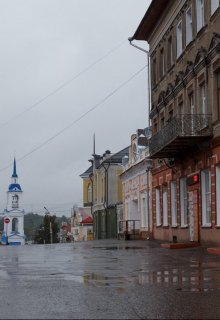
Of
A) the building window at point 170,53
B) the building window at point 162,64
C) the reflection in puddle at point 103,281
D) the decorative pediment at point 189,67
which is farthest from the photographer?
the building window at point 162,64

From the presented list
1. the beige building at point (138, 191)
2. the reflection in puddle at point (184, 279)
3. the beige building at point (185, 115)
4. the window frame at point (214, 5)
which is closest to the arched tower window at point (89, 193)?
the beige building at point (138, 191)

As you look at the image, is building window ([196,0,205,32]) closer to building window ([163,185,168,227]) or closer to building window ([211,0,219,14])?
building window ([211,0,219,14])

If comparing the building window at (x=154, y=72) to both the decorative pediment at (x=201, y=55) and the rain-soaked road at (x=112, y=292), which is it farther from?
the rain-soaked road at (x=112, y=292)

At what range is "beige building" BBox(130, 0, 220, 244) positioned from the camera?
75.3ft

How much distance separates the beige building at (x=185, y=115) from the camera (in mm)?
22953

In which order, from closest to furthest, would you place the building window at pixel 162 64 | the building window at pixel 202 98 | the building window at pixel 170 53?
the building window at pixel 202 98 → the building window at pixel 170 53 → the building window at pixel 162 64

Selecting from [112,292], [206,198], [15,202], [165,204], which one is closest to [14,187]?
[15,202]

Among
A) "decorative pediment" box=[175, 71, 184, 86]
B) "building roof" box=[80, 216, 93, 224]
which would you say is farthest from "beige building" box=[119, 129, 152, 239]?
"building roof" box=[80, 216, 93, 224]

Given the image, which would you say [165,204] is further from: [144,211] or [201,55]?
[201,55]

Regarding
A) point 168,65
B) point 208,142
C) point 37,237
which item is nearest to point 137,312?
point 208,142

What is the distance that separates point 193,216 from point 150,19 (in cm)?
1229

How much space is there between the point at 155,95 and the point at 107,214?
77.6 ft

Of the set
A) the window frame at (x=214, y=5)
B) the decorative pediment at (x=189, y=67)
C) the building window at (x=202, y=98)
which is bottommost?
the building window at (x=202, y=98)

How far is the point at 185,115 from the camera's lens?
24.6m
